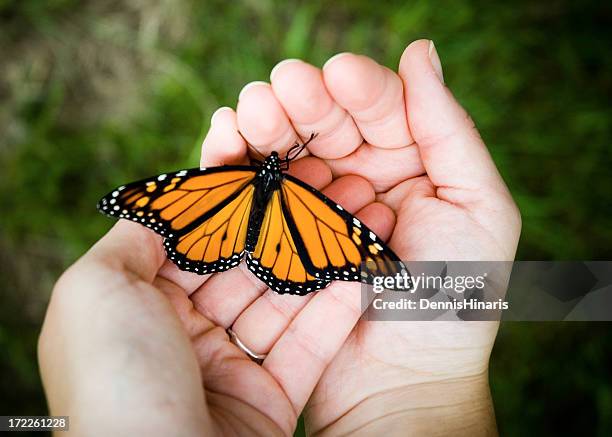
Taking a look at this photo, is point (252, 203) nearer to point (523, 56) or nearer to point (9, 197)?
point (9, 197)

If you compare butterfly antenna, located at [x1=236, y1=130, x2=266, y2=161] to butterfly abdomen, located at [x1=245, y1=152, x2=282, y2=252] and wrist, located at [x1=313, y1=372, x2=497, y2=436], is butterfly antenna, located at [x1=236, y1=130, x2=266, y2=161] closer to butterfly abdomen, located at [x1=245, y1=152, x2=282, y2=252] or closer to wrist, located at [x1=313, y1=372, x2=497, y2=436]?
butterfly abdomen, located at [x1=245, y1=152, x2=282, y2=252]

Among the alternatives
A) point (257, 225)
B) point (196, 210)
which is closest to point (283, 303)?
point (257, 225)

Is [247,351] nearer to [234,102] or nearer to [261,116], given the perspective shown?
[261,116]

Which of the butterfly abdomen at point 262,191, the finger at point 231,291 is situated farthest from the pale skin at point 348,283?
the butterfly abdomen at point 262,191

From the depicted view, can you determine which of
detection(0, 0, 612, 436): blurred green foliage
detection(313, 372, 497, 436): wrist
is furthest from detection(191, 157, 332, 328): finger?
detection(0, 0, 612, 436): blurred green foliage

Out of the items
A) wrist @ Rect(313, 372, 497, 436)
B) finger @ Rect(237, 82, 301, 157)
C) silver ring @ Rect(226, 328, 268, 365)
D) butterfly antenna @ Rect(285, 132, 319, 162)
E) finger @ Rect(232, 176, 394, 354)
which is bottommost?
wrist @ Rect(313, 372, 497, 436)

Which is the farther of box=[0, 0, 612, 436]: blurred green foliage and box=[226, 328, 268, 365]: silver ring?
box=[0, 0, 612, 436]: blurred green foliage

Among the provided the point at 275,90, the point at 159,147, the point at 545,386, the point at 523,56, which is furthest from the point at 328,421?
the point at 523,56
